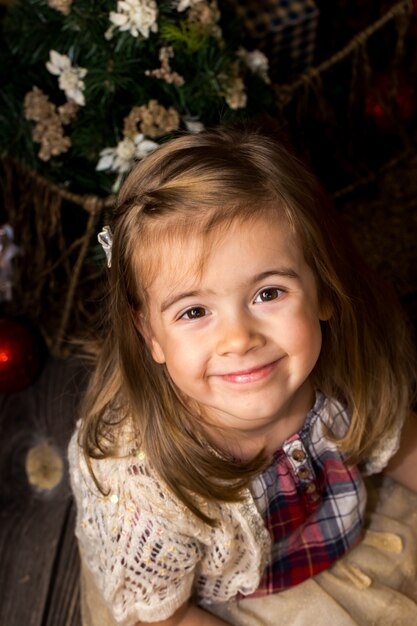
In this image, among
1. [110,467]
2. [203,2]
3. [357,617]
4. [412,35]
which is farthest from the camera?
[412,35]

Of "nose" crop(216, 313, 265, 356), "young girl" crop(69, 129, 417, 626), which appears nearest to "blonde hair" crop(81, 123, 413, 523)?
"young girl" crop(69, 129, 417, 626)

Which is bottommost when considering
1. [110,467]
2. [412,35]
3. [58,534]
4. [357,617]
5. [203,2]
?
[58,534]

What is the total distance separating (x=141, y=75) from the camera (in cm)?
143

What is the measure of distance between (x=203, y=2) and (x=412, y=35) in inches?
32.9

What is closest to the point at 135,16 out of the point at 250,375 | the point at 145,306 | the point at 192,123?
the point at 192,123

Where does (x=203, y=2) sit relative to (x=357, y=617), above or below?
above

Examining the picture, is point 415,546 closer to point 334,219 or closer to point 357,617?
point 357,617

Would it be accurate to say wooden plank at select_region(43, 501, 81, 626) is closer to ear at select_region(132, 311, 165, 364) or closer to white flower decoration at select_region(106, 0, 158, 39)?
ear at select_region(132, 311, 165, 364)

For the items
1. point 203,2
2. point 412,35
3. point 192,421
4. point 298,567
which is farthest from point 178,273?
point 412,35

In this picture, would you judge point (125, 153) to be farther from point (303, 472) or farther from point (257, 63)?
point (303, 472)

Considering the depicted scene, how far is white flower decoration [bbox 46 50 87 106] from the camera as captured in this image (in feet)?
4.67

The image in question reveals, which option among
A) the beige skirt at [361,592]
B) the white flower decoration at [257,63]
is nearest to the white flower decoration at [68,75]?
the white flower decoration at [257,63]

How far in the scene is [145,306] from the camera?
1.02 m

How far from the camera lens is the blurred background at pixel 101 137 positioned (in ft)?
4.65
